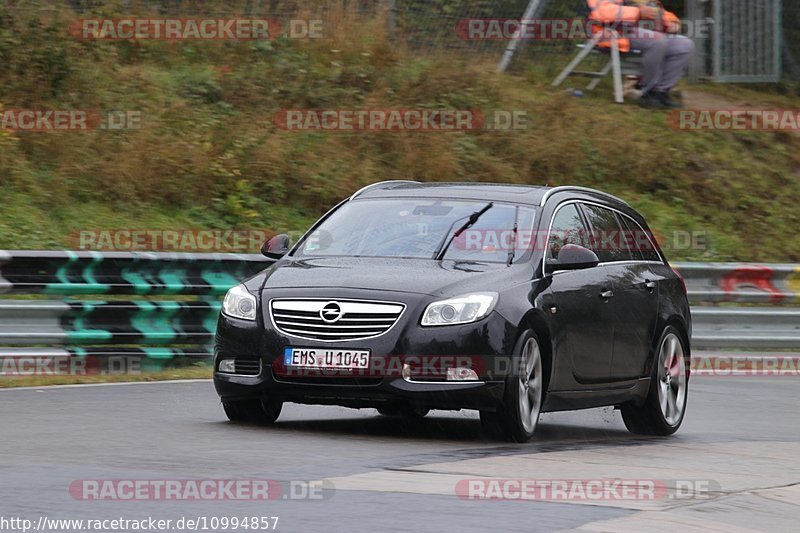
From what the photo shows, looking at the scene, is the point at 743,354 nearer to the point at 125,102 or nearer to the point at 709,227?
the point at 709,227

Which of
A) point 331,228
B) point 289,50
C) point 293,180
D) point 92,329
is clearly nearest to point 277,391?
point 331,228

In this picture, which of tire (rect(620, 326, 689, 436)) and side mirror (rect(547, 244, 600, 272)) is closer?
side mirror (rect(547, 244, 600, 272))

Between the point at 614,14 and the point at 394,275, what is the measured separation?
16579 mm

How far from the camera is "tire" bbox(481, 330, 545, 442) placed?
382 inches

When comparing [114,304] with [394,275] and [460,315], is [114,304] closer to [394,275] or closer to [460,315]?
[394,275]

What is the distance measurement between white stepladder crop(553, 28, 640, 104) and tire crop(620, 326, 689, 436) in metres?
13.9

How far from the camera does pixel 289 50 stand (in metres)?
24.0

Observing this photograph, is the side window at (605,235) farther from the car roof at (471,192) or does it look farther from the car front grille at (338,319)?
the car front grille at (338,319)

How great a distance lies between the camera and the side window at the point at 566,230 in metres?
10.8

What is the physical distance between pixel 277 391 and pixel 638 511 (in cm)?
326

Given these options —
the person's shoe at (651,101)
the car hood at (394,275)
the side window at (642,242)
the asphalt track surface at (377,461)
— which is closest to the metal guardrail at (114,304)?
the asphalt track surface at (377,461)

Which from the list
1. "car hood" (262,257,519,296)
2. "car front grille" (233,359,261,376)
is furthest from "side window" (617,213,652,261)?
"car front grille" (233,359,261,376)

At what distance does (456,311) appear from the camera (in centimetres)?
966

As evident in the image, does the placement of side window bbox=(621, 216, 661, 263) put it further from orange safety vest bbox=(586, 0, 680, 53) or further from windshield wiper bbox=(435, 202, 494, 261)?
orange safety vest bbox=(586, 0, 680, 53)
